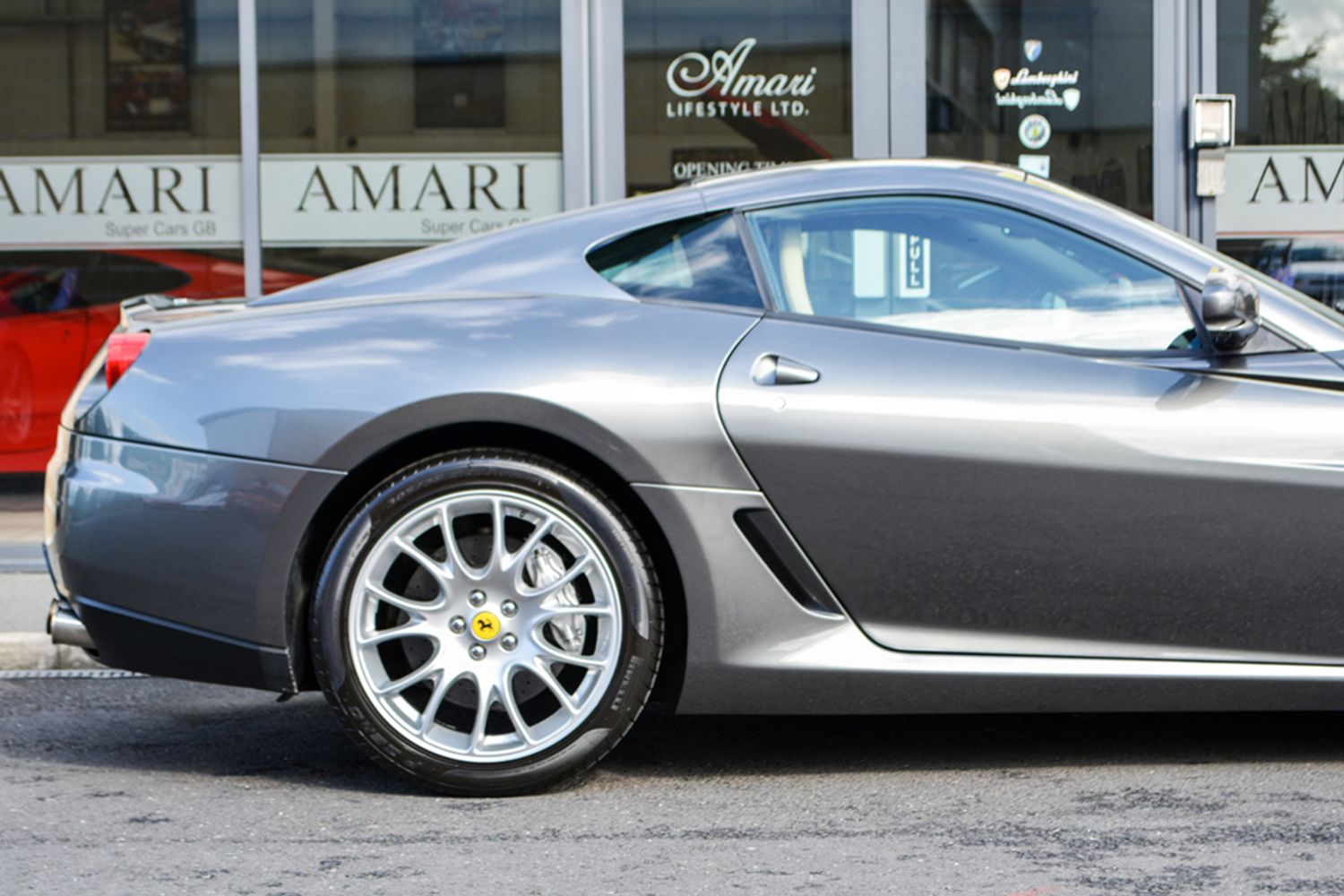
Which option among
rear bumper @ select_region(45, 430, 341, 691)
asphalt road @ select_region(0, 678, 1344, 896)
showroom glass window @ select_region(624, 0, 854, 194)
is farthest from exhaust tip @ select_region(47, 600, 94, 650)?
showroom glass window @ select_region(624, 0, 854, 194)

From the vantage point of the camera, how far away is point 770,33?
847 centimetres

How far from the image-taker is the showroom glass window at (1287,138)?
27.4ft

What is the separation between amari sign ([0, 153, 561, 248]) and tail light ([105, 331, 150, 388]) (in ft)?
14.6

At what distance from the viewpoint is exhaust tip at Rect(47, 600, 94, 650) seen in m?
4.04

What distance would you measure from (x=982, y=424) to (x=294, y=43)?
5.54 metres

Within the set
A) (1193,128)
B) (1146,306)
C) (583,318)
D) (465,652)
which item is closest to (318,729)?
(465,652)

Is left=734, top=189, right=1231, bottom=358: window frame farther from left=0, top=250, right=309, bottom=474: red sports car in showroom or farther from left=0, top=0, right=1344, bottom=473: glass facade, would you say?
left=0, top=250, right=309, bottom=474: red sports car in showroom

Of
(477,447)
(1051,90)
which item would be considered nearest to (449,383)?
(477,447)

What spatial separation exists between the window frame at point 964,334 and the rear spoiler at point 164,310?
1.16m

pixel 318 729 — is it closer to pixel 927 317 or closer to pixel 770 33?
pixel 927 317

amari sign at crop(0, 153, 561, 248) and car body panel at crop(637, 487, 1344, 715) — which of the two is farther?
amari sign at crop(0, 153, 561, 248)

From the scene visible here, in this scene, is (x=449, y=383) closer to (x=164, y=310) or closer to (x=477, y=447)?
(x=477, y=447)

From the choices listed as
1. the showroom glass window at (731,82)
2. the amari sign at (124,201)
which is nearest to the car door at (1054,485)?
the showroom glass window at (731,82)

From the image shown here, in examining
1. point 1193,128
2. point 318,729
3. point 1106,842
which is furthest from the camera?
point 1193,128
